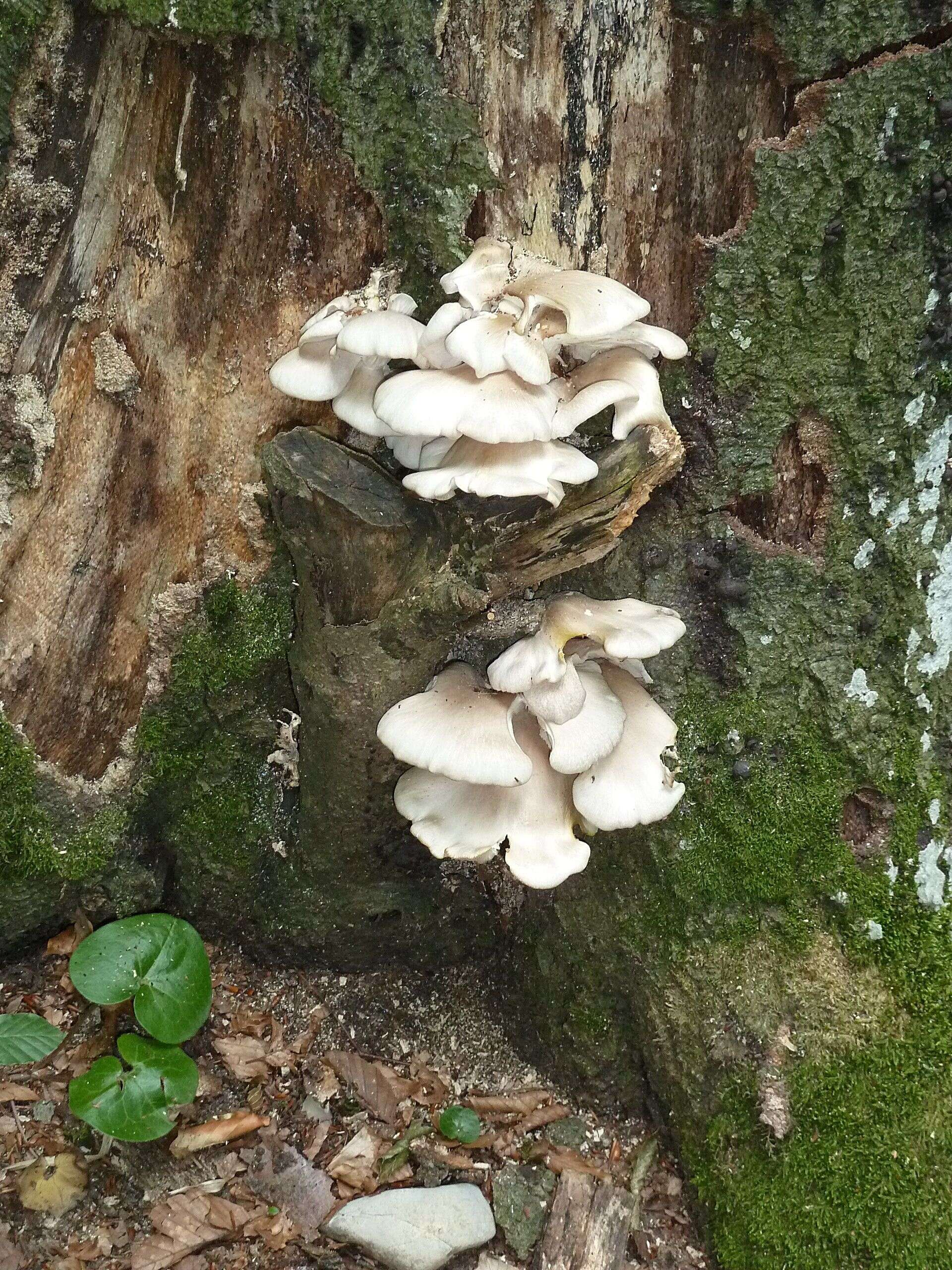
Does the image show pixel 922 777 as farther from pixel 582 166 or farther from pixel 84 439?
pixel 84 439

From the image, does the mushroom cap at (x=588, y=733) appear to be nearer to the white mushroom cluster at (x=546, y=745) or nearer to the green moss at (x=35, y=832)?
the white mushroom cluster at (x=546, y=745)

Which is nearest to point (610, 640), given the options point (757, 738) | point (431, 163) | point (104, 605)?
point (757, 738)

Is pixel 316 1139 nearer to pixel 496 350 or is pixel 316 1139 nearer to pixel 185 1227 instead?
pixel 185 1227

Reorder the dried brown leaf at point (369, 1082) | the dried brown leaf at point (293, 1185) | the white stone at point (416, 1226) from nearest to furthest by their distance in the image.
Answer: the white stone at point (416, 1226) → the dried brown leaf at point (293, 1185) → the dried brown leaf at point (369, 1082)

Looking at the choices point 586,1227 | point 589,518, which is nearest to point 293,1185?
point 586,1227

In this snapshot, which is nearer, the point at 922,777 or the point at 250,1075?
the point at 922,777

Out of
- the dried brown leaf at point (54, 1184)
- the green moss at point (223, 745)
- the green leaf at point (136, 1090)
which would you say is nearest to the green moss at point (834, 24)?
the green moss at point (223, 745)
